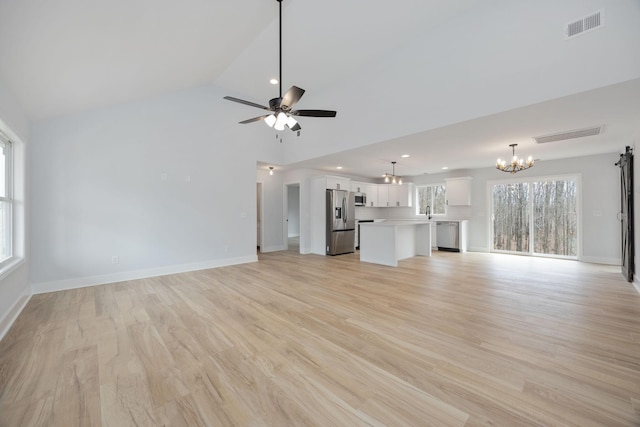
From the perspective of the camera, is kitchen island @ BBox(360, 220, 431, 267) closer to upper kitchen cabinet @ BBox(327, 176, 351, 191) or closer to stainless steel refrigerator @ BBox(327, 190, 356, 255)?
stainless steel refrigerator @ BBox(327, 190, 356, 255)

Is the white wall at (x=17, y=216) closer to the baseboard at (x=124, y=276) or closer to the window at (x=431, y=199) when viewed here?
the baseboard at (x=124, y=276)

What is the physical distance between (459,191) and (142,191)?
826 cm

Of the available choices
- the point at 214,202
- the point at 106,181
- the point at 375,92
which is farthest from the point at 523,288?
the point at 106,181

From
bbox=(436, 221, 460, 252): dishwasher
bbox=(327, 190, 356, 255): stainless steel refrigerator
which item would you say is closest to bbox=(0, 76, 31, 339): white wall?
bbox=(327, 190, 356, 255): stainless steel refrigerator

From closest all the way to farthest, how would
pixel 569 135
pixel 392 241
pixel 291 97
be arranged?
pixel 291 97, pixel 569 135, pixel 392 241

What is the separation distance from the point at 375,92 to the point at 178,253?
16.0ft

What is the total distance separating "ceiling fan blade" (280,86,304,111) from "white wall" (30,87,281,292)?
3.28 meters

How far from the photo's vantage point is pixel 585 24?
8.55ft

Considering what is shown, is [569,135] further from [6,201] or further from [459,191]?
[6,201]

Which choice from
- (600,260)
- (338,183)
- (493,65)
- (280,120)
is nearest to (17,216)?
(280,120)

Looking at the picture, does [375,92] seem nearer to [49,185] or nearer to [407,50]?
[407,50]

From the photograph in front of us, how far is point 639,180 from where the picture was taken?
12.7ft

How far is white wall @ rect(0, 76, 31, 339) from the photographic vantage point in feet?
8.86

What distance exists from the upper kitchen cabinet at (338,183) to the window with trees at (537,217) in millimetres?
4335
